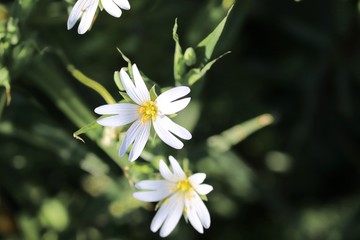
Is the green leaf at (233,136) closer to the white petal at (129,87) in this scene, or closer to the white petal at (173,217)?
the white petal at (173,217)

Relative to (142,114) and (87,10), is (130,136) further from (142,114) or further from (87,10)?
(87,10)

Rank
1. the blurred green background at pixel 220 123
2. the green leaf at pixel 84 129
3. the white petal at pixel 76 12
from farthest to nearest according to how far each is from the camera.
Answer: the blurred green background at pixel 220 123, the white petal at pixel 76 12, the green leaf at pixel 84 129

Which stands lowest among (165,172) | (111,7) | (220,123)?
(165,172)

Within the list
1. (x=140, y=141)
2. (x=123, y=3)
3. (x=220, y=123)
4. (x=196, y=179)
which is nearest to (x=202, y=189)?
(x=196, y=179)

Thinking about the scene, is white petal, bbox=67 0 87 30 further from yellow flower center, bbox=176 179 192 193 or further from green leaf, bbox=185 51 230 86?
yellow flower center, bbox=176 179 192 193

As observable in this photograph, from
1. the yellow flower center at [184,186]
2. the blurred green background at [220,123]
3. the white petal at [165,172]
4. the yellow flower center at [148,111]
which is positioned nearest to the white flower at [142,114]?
the yellow flower center at [148,111]

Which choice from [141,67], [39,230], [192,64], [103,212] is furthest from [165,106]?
[39,230]
